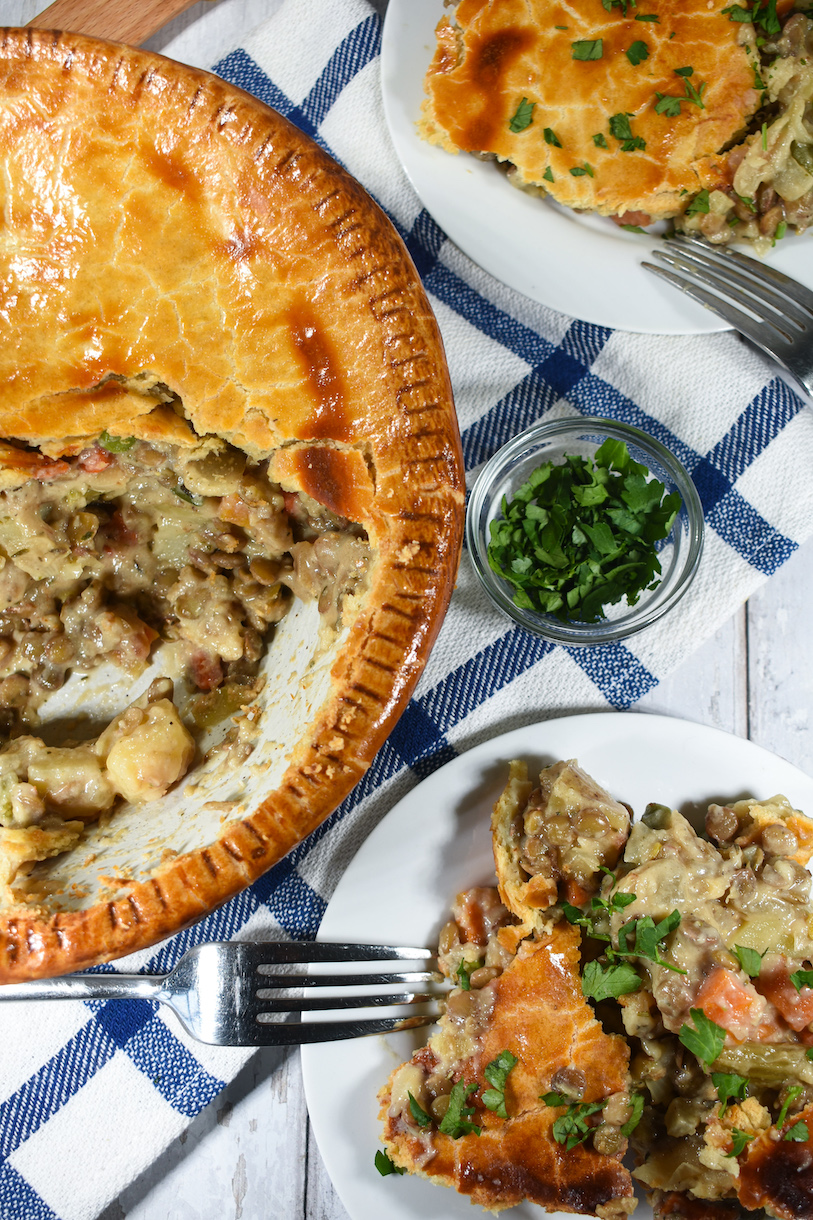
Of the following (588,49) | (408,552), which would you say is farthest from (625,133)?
(408,552)

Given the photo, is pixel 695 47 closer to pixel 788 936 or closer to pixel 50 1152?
pixel 788 936

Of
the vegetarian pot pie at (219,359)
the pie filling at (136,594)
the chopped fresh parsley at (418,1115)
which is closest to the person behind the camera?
the vegetarian pot pie at (219,359)

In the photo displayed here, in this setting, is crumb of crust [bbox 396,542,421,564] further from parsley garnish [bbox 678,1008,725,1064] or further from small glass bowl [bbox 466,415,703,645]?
parsley garnish [bbox 678,1008,725,1064]

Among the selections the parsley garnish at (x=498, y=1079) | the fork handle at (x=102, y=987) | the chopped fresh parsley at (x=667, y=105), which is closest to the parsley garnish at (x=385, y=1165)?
the parsley garnish at (x=498, y=1079)

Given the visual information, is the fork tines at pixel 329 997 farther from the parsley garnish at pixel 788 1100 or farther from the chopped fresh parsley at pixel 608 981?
the parsley garnish at pixel 788 1100

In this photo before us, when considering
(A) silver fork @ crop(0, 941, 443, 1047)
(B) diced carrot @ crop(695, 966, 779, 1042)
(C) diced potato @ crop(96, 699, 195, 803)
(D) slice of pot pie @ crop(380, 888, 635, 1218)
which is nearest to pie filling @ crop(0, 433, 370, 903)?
(C) diced potato @ crop(96, 699, 195, 803)
